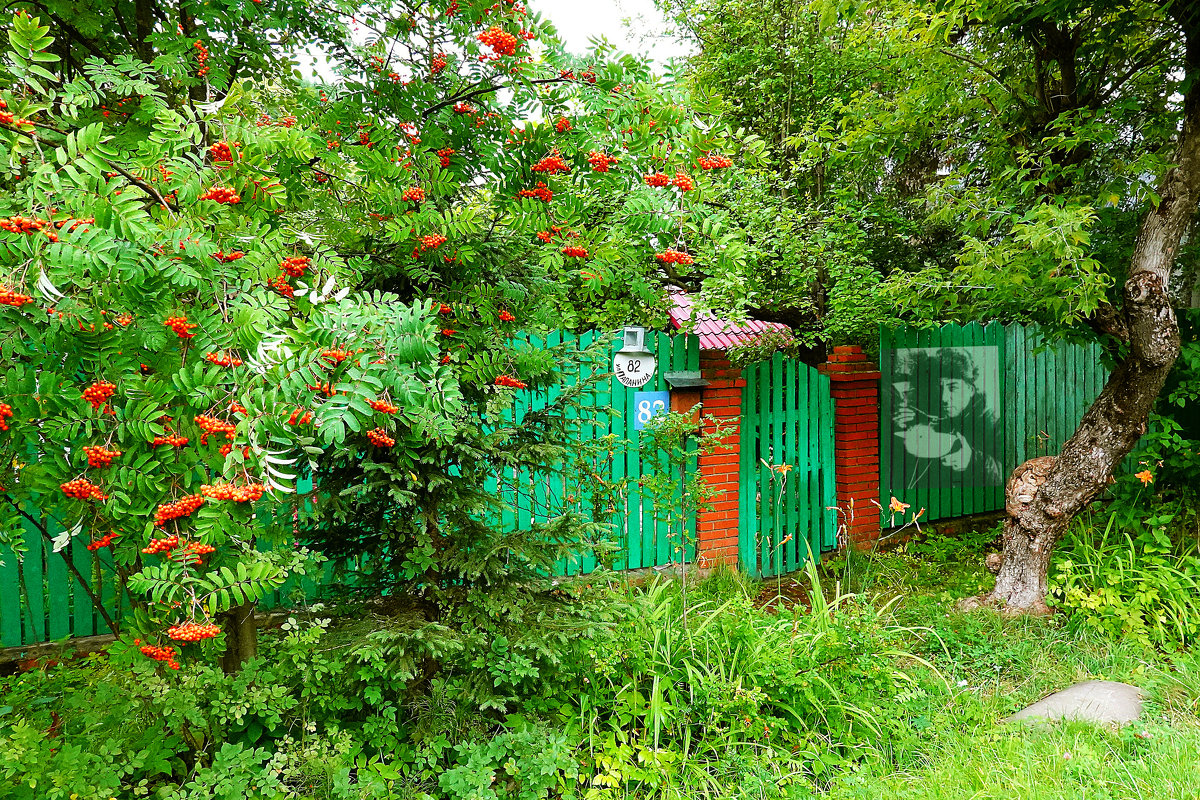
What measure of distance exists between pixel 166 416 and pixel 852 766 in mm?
2716

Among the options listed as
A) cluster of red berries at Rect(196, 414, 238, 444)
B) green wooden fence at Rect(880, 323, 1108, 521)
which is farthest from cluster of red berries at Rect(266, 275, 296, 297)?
green wooden fence at Rect(880, 323, 1108, 521)

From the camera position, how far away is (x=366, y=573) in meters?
3.01

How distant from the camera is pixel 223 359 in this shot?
1.83m

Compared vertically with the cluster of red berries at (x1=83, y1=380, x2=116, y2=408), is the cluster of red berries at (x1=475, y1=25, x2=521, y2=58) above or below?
above

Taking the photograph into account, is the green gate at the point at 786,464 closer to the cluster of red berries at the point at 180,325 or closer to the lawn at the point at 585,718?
the lawn at the point at 585,718

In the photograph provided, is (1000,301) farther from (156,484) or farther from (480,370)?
(156,484)

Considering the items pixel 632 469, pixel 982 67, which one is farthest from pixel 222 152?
pixel 982 67

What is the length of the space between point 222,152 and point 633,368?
10.3 ft

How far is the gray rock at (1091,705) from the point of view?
10.9ft

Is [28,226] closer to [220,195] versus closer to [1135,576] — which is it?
[220,195]

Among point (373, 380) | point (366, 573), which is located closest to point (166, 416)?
point (373, 380)

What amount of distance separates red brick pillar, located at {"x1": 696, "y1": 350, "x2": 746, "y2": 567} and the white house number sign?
473 millimetres

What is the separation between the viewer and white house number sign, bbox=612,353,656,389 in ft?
16.0

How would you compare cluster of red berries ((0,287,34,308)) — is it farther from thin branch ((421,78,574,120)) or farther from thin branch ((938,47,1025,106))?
thin branch ((938,47,1025,106))
